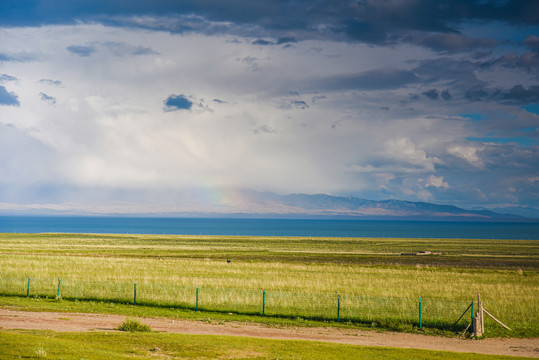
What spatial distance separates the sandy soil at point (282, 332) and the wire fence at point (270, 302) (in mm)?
3017

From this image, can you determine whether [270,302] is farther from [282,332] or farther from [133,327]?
[133,327]

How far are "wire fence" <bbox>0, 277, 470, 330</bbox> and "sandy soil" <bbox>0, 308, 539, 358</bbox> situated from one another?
3017mm

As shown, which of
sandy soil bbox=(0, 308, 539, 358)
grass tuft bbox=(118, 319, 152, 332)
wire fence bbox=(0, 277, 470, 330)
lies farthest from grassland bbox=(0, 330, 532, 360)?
wire fence bbox=(0, 277, 470, 330)

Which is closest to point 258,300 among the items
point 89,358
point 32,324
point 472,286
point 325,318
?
point 325,318

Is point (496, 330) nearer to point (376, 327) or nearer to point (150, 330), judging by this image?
point (376, 327)

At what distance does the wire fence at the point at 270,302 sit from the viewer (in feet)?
101

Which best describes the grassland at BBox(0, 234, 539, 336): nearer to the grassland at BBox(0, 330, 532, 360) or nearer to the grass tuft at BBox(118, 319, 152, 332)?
the grassland at BBox(0, 330, 532, 360)

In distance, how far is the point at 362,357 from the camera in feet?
66.2

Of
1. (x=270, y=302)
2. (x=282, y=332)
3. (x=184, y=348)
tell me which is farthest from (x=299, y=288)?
(x=184, y=348)

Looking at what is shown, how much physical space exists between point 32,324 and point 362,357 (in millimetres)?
16888

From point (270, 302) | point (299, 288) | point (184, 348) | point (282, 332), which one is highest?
point (299, 288)

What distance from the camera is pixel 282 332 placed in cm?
2664

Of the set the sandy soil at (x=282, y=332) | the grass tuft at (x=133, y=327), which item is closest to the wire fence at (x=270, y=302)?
the sandy soil at (x=282, y=332)

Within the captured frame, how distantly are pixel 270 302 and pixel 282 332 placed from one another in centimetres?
843
